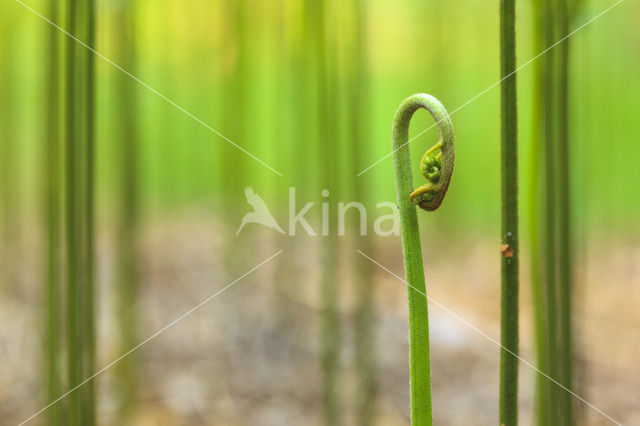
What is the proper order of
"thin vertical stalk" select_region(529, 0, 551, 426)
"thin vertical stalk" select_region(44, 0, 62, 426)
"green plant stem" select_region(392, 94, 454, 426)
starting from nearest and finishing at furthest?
1. "green plant stem" select_region(392, 94, 454, 426)
2. "thin vertical stalk" select_region(529, 0, 551, 426)
3. "thin vertical stalk" select_region(44, 0, 62, 426)

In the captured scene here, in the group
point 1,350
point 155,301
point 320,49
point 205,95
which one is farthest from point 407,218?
point 205,95

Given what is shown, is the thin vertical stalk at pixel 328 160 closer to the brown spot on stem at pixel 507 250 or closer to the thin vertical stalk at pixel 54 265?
the thin vertical stalk at pixel 54 265

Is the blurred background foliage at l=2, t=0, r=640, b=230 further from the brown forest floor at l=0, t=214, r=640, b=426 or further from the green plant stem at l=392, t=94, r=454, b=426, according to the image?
the green plant stem at l=392, t=94, r=454, b=426

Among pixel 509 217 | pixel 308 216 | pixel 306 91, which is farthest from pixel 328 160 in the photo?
pixel 308 216

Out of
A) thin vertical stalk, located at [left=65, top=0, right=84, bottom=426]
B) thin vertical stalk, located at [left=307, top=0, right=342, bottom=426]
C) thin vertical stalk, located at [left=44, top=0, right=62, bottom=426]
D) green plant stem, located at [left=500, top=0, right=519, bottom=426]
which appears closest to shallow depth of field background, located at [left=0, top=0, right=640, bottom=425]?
thin vertical stalk, located at [left=307, top=0, right=342, bottom=426]

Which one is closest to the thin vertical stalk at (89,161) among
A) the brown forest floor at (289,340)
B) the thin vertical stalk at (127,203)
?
the thin vertical stalk at (127,203)

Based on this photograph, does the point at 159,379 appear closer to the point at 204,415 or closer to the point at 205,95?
the point at 204,415

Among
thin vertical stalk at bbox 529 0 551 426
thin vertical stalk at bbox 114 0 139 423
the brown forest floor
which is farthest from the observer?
the brown forest floor
